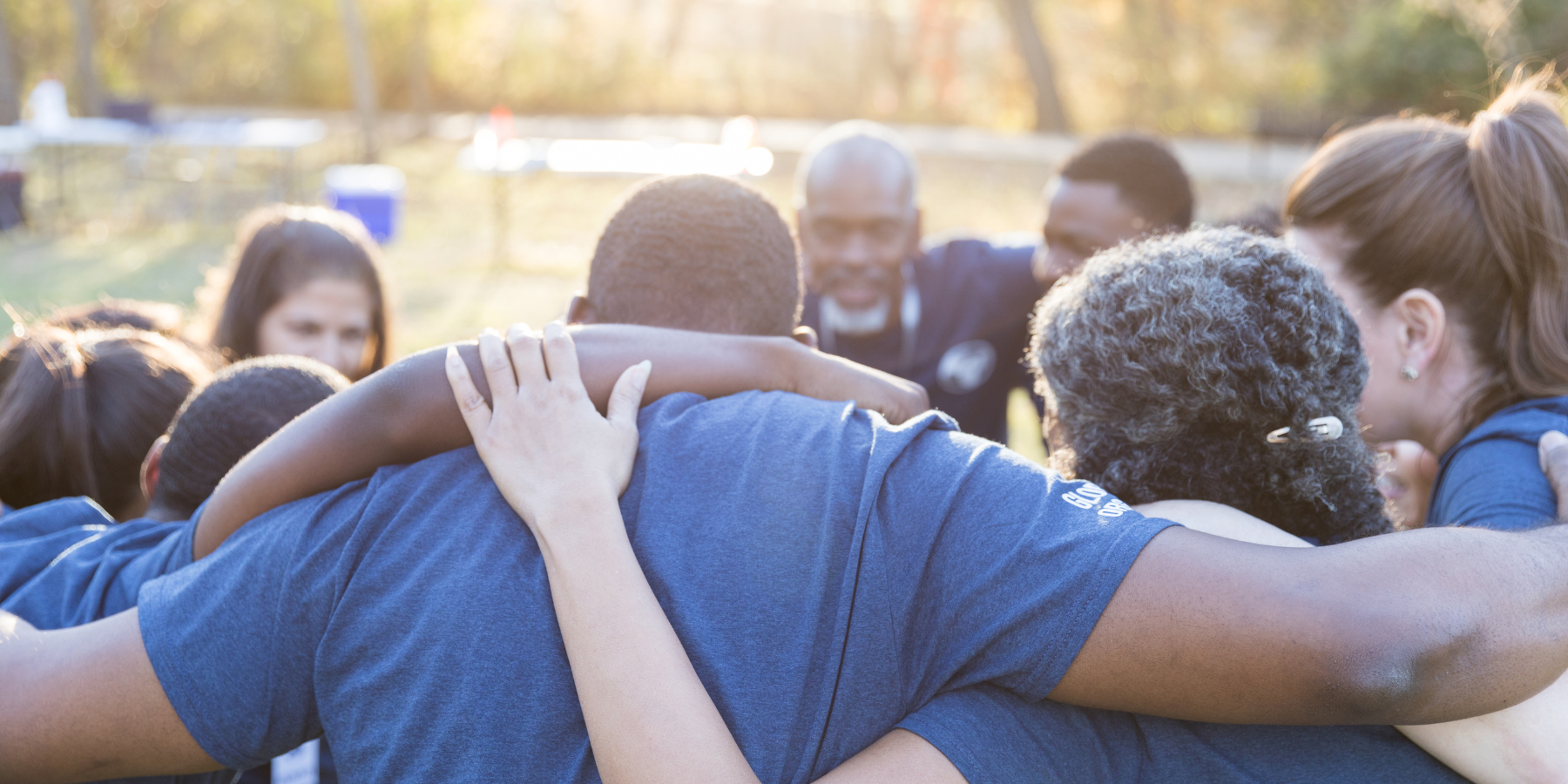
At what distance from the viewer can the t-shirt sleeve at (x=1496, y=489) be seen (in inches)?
77.0

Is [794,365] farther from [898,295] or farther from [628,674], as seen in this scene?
[898,295]

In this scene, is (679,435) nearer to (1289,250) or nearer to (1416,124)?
(1289,250)

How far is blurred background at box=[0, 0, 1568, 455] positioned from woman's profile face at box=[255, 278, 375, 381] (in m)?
5.48

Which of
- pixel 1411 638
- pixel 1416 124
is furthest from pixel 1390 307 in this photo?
pixel 1411 638

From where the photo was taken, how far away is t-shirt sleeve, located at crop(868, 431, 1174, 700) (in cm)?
144

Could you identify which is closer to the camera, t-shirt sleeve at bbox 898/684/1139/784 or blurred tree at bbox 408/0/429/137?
t-shirt sleeve at bbox 898/684/1139/784

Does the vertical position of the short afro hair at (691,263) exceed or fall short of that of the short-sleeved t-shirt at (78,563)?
it exceeds it

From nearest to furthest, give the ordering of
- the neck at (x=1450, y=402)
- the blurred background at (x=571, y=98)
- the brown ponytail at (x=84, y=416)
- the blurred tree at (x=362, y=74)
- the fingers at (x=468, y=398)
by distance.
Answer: the fingers at (x=468, y=398), the neck at (x=1450, y=402), the brown ponytail at (x=84, y=416), the blurred background at (x=571, y=98), the blurred tree at (x=362, y=74)

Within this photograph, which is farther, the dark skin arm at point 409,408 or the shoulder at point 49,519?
the shoulder at point 49,519

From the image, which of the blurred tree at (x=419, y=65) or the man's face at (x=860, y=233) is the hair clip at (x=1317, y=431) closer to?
the man's face at (x=860, y=233)

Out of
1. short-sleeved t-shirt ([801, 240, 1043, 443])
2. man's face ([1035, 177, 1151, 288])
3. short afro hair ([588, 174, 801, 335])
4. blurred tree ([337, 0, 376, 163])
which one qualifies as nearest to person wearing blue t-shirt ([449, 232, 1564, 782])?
short afro hair ([588, 174, 801, 335])

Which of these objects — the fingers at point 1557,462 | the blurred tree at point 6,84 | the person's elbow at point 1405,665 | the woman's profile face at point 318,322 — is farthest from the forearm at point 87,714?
the blurred tree at point 6,84

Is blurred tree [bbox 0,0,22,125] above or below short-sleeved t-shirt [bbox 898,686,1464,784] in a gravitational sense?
above

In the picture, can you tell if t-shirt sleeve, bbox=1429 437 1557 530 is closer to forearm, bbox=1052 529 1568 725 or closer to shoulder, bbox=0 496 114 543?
forearm, bbox=1052 529 1568 725
